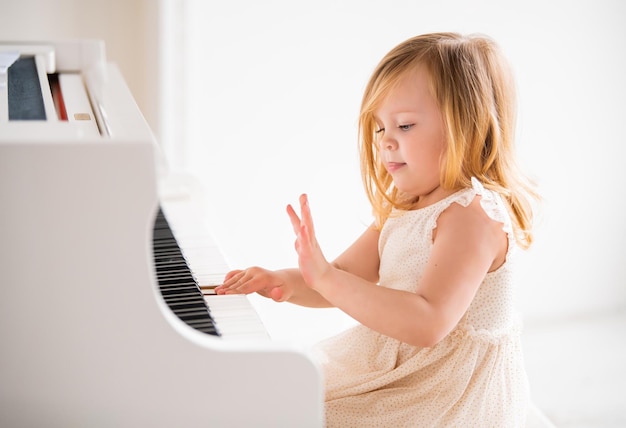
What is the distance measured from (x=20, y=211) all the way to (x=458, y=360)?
32.2 inches

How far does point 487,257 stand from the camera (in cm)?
141

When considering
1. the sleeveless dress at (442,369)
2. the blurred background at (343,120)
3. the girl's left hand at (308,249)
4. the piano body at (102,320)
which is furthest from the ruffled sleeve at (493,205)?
the blurred background at (343,120)

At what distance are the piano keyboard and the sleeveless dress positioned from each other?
0.84 ft

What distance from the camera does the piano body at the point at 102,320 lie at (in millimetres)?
965

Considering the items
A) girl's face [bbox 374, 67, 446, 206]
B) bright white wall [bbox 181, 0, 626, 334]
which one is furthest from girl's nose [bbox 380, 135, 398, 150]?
bright white wall [bbox 181, 0, 626, 334]

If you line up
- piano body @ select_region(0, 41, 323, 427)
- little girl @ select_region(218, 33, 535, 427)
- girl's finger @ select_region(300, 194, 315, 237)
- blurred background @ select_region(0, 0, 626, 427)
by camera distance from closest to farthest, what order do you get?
piano body @ select_region(0, 41, 323, 427) → girl's finger @ select_region(300, 194, 315, 237) → little girl @ select_region(218, 33, 535, 427) → blurred background @ select_region(0, 0, 626, 427)

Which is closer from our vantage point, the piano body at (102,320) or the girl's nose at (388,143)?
the piano body at (102,320)

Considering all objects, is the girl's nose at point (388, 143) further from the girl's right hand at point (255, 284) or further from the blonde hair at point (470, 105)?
the girl's right hand at point (255, 284)

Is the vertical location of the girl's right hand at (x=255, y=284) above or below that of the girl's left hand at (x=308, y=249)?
below

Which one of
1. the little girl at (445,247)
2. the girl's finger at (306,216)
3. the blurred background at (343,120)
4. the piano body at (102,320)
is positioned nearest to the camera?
the piano body at (102,320)

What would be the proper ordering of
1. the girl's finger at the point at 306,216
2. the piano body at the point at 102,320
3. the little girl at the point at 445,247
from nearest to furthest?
the piano body at the point at 102,320, the girl's finger at the point at 306,216, the little girl at the point at 445,247

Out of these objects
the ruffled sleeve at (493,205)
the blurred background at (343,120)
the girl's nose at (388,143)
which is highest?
the girl's nose at (388,143)

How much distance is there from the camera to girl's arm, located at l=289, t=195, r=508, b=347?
1283mm

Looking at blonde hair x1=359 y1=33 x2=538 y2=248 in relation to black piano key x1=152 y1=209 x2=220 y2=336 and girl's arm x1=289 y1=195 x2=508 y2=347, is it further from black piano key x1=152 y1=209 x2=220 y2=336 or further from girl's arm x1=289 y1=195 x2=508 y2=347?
black piano key x1=152 y1=209 x2=220 y2=336
